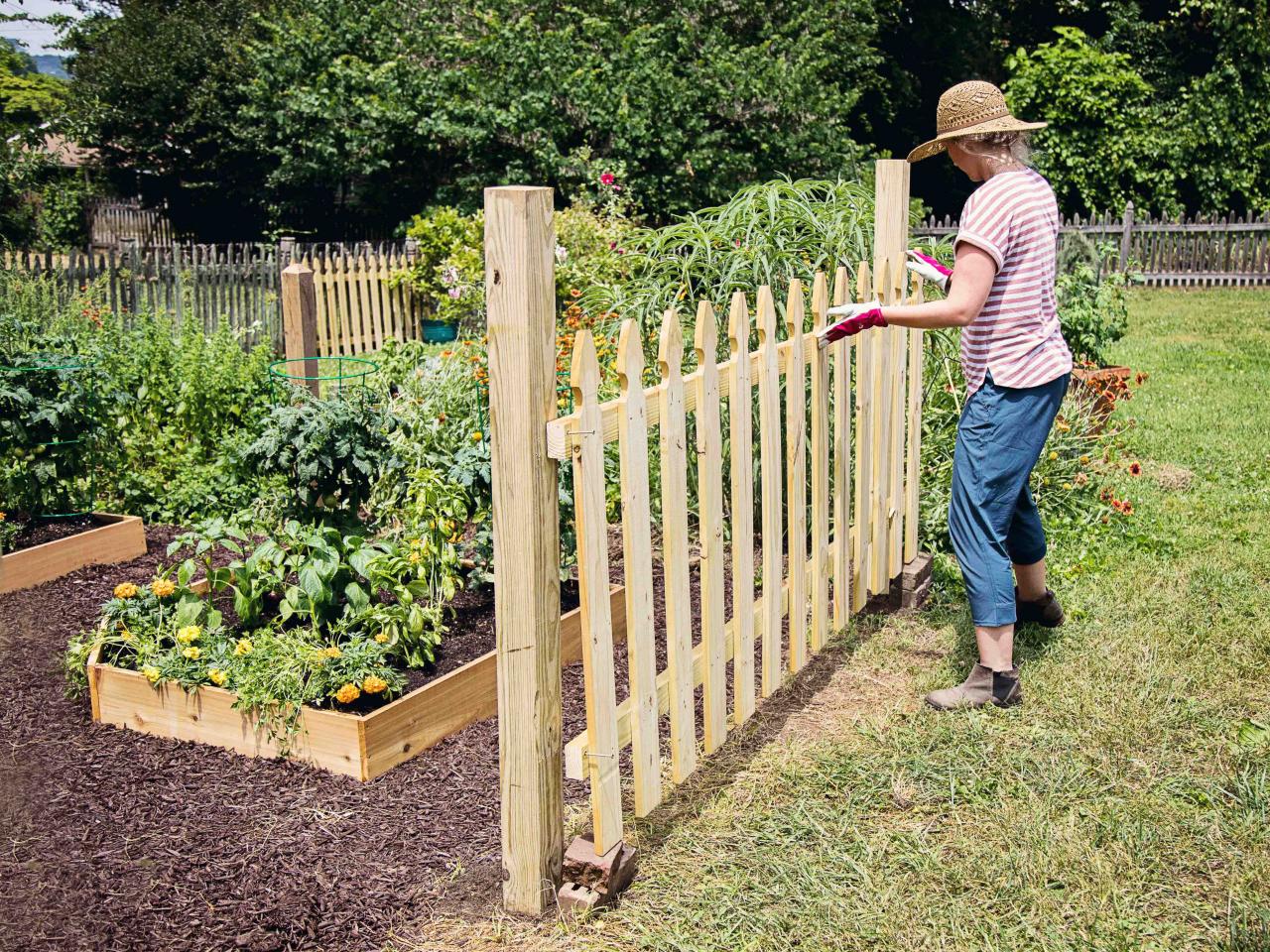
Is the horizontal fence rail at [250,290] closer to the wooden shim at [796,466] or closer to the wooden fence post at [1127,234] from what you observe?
the wooden shim at [796,466]

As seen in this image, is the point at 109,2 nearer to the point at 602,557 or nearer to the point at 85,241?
the point at 85,241

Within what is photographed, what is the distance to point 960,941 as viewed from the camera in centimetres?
272

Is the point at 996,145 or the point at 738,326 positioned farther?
the point at 996,145

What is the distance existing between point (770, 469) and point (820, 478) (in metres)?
0.62

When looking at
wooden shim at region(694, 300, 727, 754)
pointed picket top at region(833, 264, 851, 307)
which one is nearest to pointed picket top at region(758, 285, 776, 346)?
wooden shim at region(694, 300, 727, 754)

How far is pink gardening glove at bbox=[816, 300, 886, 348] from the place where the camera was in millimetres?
3742

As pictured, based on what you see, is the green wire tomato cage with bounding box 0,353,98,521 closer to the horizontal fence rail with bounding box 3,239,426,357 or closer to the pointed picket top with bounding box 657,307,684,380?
the pointed picket top with bounding box 657,307,684,380

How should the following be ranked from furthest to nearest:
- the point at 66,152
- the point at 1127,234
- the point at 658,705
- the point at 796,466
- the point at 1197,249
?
the point at 66,152
the point at 1127,234
the point at 1197,249
the point at 796,466
the point at 658,705

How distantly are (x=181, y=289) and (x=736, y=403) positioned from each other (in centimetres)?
843

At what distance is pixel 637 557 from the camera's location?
114 inches

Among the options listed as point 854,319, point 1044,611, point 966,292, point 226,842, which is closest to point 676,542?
point 854,319

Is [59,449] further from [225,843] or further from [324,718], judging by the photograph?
[225,843]

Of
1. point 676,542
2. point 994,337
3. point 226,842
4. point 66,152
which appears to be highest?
point 66,152

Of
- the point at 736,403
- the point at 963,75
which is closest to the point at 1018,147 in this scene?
the point at 736,403
